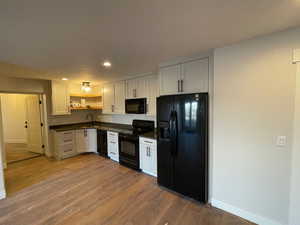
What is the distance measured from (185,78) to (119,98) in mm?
2387

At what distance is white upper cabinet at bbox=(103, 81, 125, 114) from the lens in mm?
4238

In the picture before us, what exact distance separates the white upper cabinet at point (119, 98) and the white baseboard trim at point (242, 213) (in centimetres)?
309

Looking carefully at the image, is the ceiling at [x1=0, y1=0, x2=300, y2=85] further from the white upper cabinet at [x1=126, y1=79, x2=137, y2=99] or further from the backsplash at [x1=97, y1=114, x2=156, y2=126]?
the backsplash at [x1=97, y1=114, x2=156, y2=126]

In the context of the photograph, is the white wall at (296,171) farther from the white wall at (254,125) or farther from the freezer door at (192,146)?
the freezer door at (192,146)

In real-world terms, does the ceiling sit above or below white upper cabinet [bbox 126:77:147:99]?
above

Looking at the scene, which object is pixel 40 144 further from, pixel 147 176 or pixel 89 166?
pixel 147 176

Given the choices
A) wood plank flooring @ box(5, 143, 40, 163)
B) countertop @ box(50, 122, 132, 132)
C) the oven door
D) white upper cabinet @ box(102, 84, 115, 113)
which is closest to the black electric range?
the oven door

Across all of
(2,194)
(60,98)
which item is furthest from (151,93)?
(2,194)

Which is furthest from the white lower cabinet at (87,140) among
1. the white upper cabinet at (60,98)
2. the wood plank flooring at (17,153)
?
the wood plank flooring at (17,153)

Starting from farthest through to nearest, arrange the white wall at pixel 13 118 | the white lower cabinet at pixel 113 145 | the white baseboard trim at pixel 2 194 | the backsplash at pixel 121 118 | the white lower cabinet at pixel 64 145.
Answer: the white wall at pixel 13 118, the white lower cabinet at pixel 64 145, the backsplash at pixel 121 118, the white lower cabinet at pixel 113 145, the white baseboard trim at pixel 2 194

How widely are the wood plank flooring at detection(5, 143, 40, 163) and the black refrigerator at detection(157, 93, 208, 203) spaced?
4.49m

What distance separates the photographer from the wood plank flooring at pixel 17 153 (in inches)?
173

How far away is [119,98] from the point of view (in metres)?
4.32

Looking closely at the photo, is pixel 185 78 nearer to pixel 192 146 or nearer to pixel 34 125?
pixel 192 146
